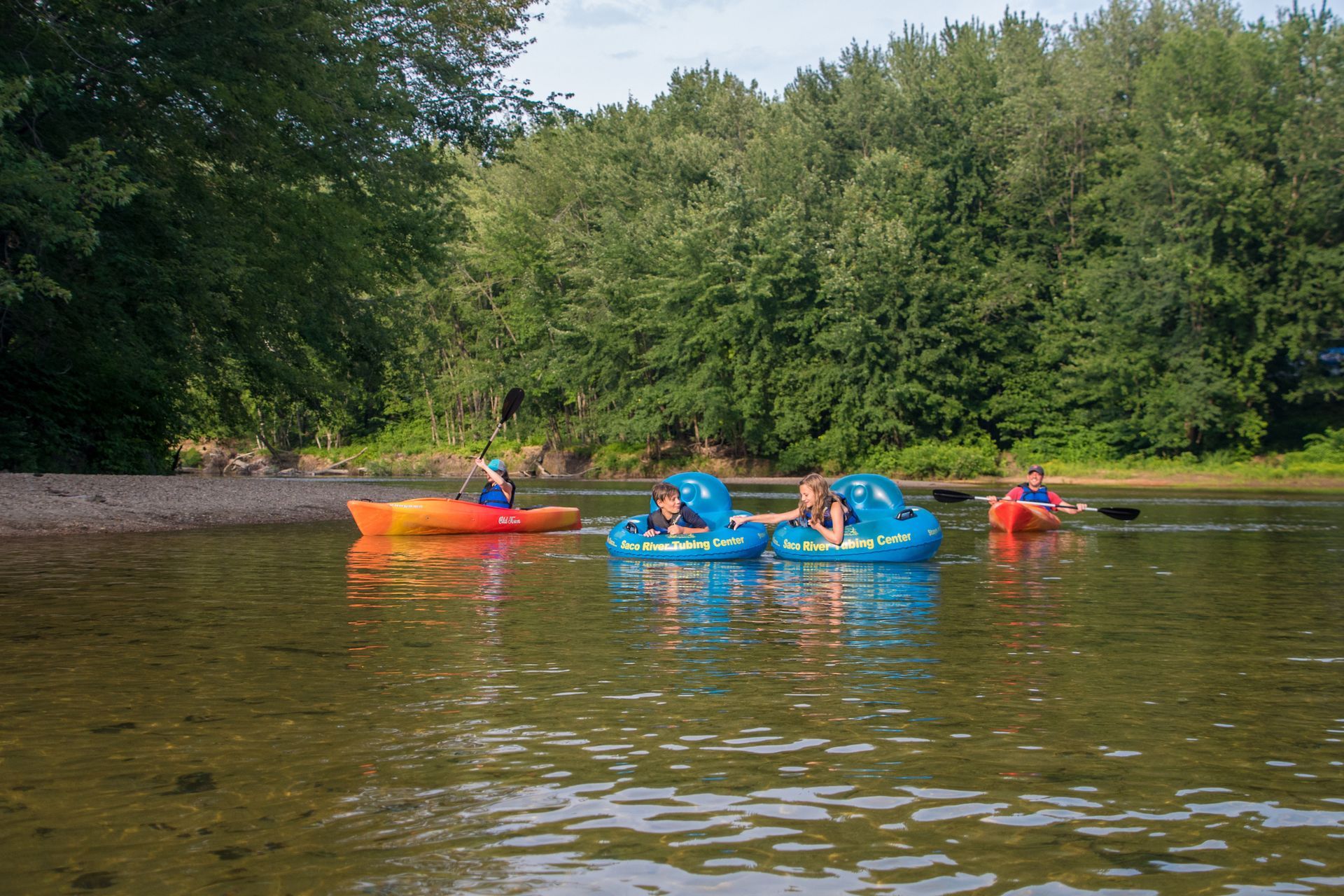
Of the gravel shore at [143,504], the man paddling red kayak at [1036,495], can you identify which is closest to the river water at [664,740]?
the gravel shore at [143,504]

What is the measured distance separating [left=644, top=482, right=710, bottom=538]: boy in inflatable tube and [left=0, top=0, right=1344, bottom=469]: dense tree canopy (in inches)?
330

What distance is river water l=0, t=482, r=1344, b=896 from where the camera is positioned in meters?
3.98

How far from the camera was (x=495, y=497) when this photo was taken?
1997 centimetres

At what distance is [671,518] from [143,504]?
31.5 feet

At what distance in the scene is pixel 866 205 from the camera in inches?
2016

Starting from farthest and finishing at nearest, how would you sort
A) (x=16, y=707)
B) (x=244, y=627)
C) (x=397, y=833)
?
(x=244, y=627) < (x=16, y=707) < (x=397, y=833)

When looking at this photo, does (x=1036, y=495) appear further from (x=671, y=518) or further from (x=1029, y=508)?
(x=671, y=518)

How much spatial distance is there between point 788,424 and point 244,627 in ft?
139

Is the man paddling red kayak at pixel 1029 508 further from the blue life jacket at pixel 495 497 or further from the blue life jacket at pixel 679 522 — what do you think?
the blue life jacket at pixel 495 497

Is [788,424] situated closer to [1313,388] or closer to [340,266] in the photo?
[1313,388]

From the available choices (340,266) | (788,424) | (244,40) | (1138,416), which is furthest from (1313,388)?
(244,40)

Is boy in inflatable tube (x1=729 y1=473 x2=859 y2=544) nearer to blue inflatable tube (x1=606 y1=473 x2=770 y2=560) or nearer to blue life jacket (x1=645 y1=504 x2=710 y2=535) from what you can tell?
blue inflatable tube (x1=606 y1=473 x2=770 y2=560)

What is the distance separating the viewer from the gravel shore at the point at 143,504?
1758 cm

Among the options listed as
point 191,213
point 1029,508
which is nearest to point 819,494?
point 1029,508
